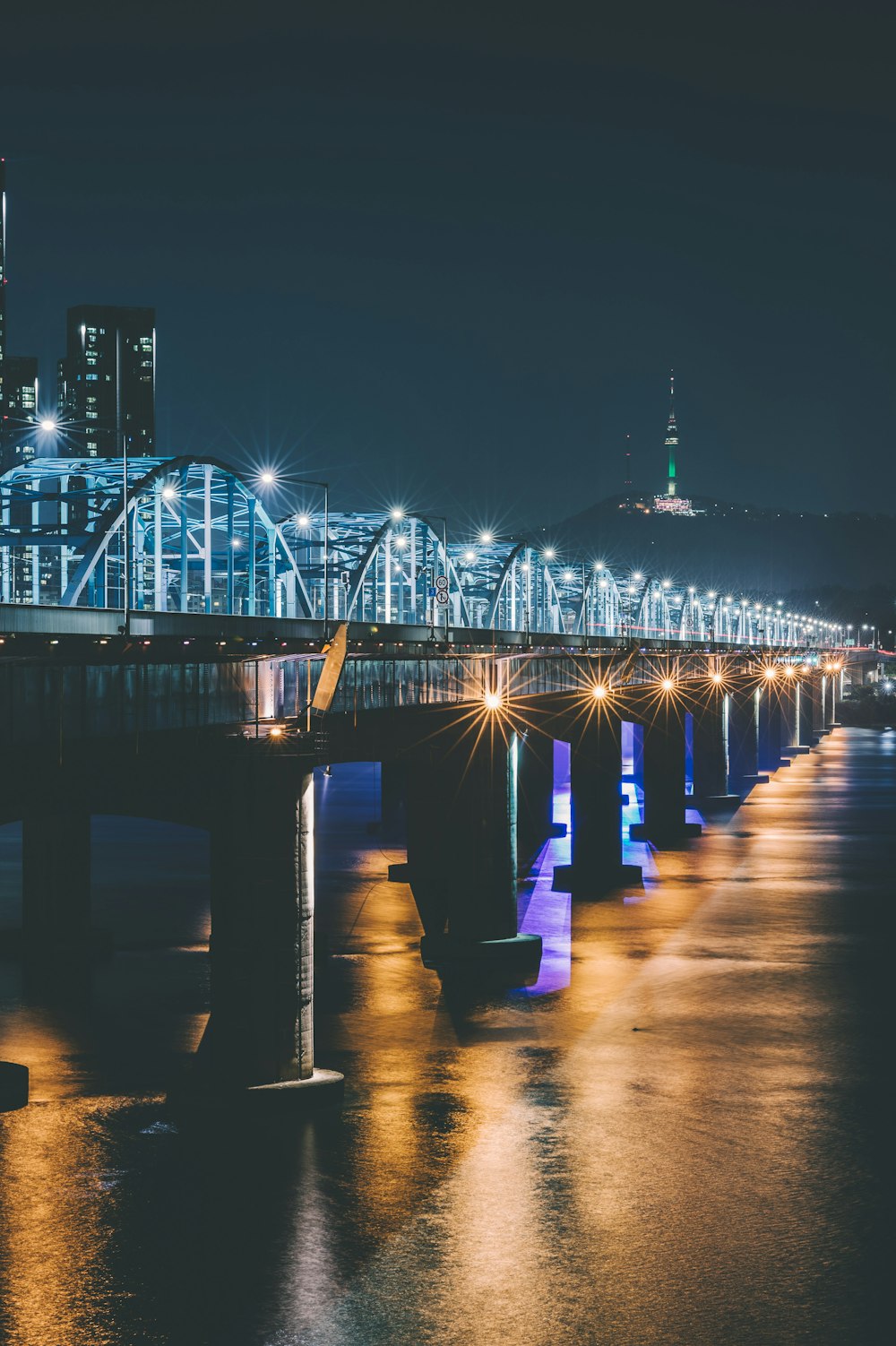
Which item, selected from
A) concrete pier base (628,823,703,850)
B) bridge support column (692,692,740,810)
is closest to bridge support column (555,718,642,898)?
concrete pier base (628,823,703,850)

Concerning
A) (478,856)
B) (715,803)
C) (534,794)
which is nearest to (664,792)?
(534,794)

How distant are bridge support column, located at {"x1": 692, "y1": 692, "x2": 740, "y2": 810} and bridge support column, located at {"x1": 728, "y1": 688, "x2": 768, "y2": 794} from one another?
2010cm

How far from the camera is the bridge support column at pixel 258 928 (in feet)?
100

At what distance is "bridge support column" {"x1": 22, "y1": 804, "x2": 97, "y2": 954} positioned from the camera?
47.0m

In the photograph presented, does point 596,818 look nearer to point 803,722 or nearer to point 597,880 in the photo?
point 597,880

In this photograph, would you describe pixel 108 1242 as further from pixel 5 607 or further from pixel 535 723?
pixel 535 723

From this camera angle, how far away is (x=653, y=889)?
6694 cm

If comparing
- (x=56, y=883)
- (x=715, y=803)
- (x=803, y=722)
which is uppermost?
(x=803, y=722)

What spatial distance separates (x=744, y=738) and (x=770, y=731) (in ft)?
74.7

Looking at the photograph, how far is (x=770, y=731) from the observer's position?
159 meters

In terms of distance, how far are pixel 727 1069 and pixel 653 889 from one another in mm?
30205

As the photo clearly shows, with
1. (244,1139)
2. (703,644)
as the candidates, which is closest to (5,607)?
(244,1139)

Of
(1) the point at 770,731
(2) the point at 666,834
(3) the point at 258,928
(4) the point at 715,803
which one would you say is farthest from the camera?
(1) the point at 770,731

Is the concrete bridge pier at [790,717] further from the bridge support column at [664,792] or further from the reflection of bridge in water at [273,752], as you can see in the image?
the bridge support column at [664,792]
